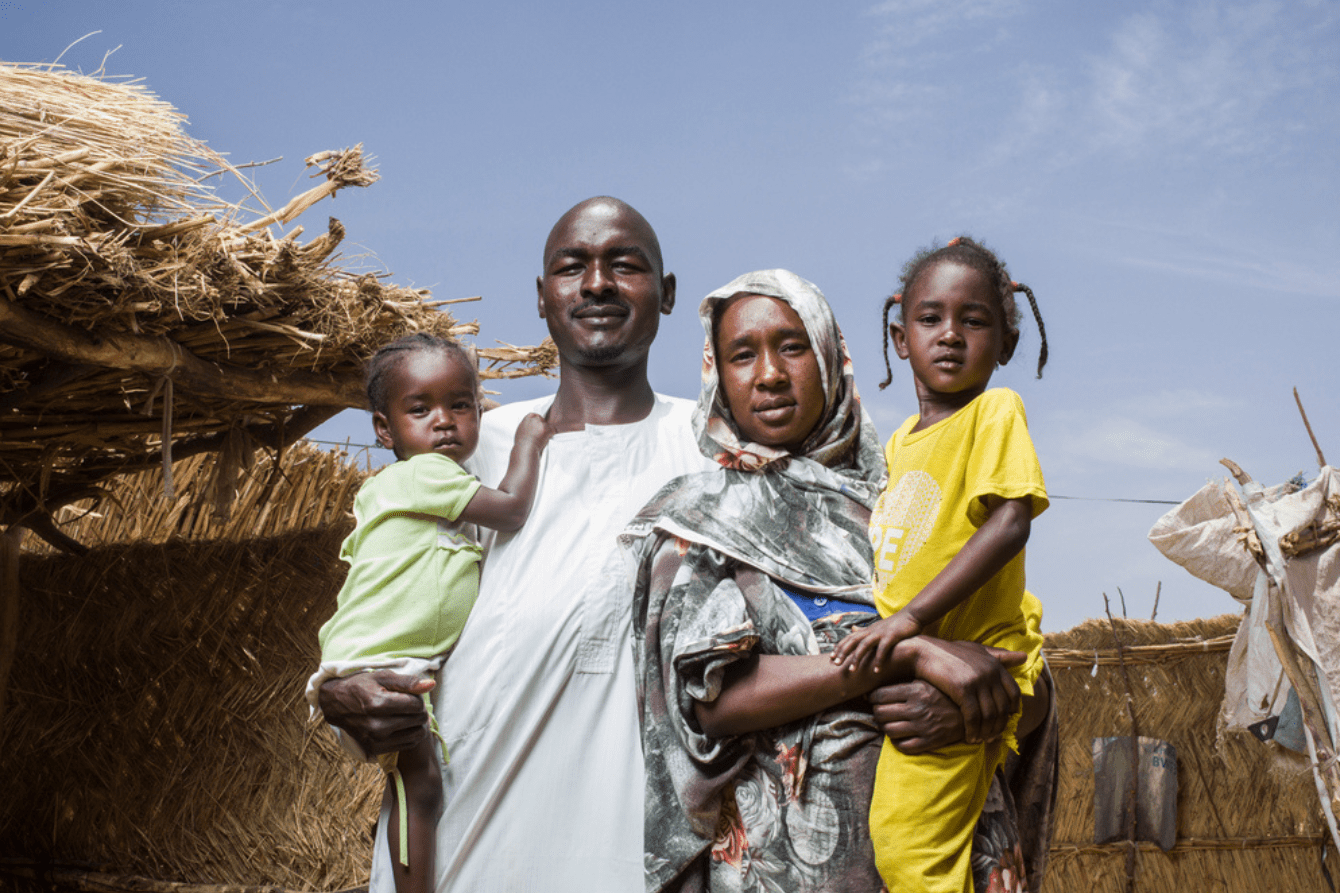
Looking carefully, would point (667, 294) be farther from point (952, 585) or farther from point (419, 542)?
point (952, 585)

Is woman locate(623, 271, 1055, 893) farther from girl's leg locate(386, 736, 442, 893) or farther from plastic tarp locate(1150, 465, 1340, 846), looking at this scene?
plastic tarp locate(1150, 465, 1340, 846)

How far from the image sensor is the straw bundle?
27.1 feet

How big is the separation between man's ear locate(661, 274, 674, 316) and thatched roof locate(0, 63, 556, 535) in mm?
1911

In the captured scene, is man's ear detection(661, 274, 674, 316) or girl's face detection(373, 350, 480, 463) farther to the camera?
man's ear detection(661, 274, 674, 316)

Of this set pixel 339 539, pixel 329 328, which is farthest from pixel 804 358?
pixel 339 539

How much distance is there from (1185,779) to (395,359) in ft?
24.8

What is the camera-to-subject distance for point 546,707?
265cm

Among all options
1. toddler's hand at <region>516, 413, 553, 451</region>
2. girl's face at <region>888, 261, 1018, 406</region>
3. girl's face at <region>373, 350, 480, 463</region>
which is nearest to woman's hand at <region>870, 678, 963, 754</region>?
girl's face at <region>888, 261, 1018, 406</region>

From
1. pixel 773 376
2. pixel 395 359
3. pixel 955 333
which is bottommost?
pixel 773 376

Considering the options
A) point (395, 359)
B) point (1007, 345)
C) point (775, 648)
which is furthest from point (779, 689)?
point (395, 359)

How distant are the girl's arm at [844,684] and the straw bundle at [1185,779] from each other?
22.5 ft

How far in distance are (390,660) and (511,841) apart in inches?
19.7

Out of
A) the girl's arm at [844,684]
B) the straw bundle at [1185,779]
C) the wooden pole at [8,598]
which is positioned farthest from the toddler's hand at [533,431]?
the straw bundle at [1185,779]

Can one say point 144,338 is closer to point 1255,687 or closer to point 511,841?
point 511,841
